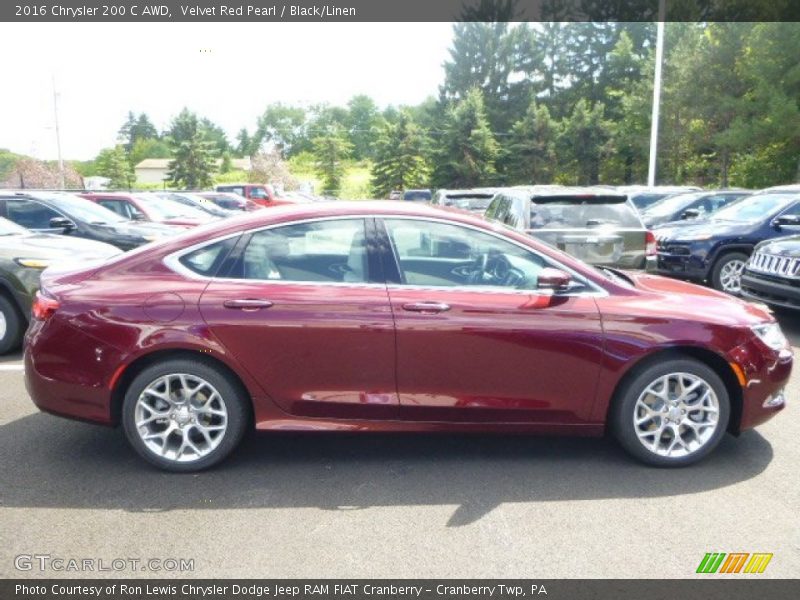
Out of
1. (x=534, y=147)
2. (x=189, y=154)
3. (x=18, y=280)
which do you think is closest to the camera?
(x=18, y=280)

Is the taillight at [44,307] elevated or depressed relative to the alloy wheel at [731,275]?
elevated

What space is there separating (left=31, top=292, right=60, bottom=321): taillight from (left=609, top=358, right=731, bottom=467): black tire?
137 inches

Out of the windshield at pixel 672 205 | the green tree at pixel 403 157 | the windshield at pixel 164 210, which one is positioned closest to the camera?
the windshield at pixel 164 210

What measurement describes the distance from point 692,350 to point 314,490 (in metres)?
2.47

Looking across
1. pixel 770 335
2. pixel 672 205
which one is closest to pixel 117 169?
pixel 672 205

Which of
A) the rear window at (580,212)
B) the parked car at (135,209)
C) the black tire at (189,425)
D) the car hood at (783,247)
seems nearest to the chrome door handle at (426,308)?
the black tire at (189,425)

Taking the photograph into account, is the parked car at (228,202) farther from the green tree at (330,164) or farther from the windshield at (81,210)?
the green tree at (330,164)

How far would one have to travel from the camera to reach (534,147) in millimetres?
47938

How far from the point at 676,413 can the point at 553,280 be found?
1159 mm

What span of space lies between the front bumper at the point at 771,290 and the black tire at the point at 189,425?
20.6ft

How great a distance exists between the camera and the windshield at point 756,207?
10.0 m

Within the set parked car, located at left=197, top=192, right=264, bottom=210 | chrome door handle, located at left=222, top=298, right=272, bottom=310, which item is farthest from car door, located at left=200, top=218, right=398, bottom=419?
parked car, located at left=197, top=192, right=264, bottom=210

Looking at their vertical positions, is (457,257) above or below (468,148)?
below

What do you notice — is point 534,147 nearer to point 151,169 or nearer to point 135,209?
point 135,209
